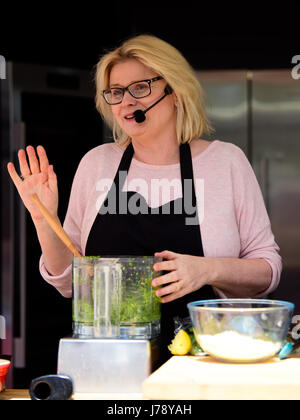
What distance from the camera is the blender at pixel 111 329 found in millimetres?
1369

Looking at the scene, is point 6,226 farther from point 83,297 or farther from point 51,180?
point 83,297

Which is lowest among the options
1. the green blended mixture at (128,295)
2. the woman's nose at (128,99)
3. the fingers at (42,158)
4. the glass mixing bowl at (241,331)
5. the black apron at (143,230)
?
the glass mixing bowl at (241,331)

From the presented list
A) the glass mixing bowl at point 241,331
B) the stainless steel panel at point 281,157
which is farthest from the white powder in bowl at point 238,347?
the stainless steel panel at point 281,157

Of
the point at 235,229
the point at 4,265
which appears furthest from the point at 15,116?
the point at 235,229

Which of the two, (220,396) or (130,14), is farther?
(130,14)

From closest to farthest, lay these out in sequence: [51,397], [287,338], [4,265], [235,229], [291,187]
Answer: [51,397]
[287,338]
[235,229]
[4,265]
[291,187]

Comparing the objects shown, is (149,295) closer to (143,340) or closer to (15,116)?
(143,340)

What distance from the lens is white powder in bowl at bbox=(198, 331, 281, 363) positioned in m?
1.31

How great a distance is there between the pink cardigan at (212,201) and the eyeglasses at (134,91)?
0.71ft

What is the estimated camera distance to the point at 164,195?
1978mm

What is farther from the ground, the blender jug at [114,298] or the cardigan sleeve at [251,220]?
the cardigan sleeve at [251,220]

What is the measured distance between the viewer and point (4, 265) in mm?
3080

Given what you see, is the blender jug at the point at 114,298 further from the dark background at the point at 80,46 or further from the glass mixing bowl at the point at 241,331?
the dark background at the point at 80,46

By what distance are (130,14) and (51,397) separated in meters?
2.62
